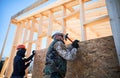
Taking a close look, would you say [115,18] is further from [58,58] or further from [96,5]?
[96,5]

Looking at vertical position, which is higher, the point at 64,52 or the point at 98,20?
the point at 98,20

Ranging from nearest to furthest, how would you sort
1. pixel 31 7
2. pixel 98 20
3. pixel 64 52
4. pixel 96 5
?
pixel 64 52 < pixel 98 20 < pixel 96 5 < pixel 31 7

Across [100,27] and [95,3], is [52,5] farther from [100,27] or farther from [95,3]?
[100,27]

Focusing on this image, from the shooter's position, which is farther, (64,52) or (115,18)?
(64,52)

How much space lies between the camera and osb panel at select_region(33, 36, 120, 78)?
60.4 inches

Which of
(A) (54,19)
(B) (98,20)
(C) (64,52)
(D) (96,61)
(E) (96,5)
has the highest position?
(E) (96,5)

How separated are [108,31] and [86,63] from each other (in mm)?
3698

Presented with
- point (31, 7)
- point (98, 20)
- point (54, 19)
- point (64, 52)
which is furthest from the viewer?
point (31, 7)

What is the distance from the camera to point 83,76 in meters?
1.73

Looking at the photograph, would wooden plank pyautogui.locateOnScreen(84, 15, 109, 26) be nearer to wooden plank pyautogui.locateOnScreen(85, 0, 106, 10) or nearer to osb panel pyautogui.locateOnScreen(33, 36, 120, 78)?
osb panel pyautogui.locateOnScreen(33, 36, 120, 78)

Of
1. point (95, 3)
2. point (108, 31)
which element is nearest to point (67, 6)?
point (95, 3)

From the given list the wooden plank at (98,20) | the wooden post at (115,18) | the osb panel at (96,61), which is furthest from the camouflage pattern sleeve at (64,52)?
the wooden plank at (98,20)

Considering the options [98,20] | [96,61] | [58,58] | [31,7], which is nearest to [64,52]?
[58,58]

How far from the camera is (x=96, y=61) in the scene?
1675 millimetres
